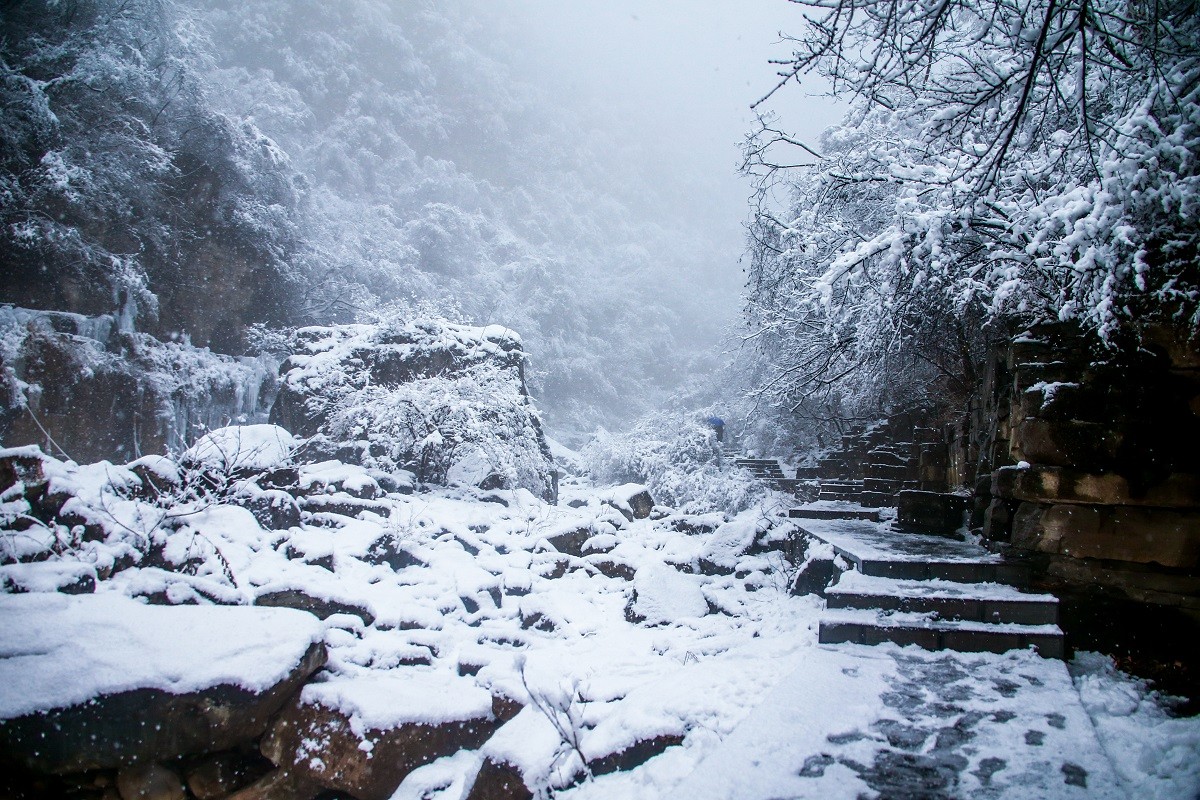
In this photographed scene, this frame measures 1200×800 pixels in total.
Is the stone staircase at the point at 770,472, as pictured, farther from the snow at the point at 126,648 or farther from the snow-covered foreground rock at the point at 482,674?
the snow at the point at 126,648

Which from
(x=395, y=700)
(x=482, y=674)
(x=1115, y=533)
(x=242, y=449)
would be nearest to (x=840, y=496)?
(x=1115, y=533)

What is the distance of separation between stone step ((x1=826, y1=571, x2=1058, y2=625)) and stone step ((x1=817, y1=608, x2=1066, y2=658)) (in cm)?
5

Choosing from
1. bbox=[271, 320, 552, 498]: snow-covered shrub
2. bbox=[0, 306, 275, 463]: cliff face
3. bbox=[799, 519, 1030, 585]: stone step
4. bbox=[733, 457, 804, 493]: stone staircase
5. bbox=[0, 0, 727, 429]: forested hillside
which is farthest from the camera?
bbox=[733, 457, 804, 493]: stone staircase

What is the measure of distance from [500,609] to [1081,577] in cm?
404

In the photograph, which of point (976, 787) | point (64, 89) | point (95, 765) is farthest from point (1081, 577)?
point (64, 89)

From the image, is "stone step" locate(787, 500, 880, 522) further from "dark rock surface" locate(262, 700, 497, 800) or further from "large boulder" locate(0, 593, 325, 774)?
"large boulder" locate(0, 593, 325, 774)

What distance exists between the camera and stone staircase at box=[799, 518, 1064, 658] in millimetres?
2852

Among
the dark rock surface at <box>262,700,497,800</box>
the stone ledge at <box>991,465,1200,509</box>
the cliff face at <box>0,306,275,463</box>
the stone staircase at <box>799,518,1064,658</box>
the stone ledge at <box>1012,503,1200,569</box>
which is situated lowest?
the dark rock surface at <box>262,700,497,800</box>

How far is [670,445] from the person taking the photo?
14.5 meters

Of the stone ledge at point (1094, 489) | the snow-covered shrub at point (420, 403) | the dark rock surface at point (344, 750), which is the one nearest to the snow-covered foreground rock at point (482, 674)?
the dark rock surface at point (344, 750)

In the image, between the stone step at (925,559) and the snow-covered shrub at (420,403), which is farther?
the snow-covered shrub at (420,403)

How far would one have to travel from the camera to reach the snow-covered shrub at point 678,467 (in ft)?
38.9

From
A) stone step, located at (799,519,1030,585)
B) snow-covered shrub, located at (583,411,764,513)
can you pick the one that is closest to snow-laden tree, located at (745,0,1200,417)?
stone step, located at (799,519,1030,585)

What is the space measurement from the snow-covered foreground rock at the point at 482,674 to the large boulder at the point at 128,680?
1 cm
